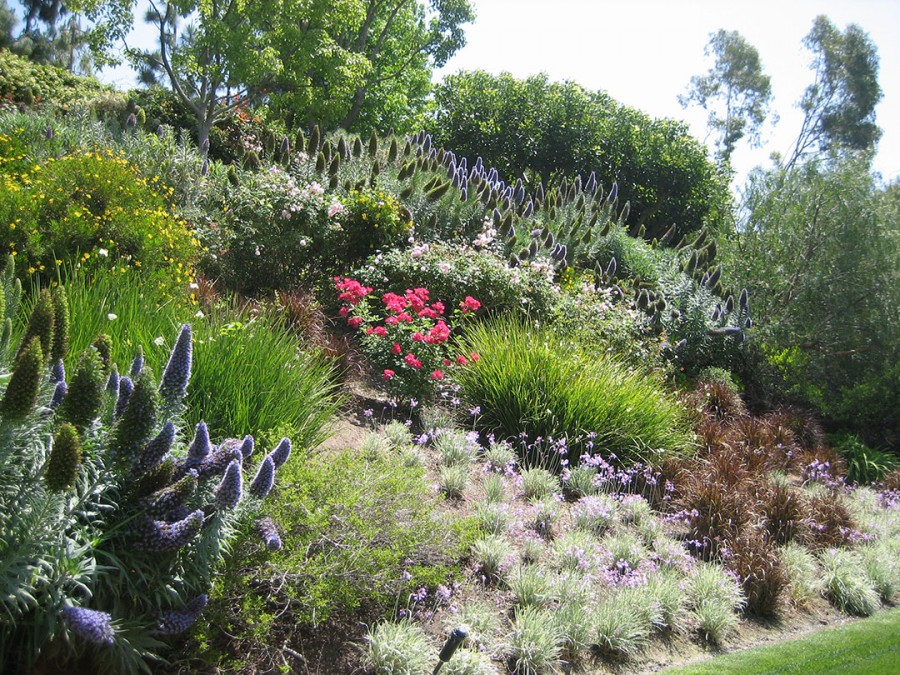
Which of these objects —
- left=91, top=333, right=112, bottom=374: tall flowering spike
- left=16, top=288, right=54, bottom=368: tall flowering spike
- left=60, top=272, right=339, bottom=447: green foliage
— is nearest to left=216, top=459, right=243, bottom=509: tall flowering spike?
left=91, top=333, right=112, bottom=374: tall flowering spike

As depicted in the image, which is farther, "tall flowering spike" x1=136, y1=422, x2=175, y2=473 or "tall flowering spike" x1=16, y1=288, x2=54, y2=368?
"tall flowering spike" x1=136, y1=422, x2=175, y2=473

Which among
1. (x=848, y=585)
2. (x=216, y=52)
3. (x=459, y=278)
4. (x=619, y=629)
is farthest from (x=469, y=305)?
(x=216, y=52)

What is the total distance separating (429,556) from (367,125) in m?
21.8

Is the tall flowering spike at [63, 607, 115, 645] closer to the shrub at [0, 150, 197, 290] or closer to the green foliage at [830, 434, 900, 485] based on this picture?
the shrub at [0, 150, 197, 290]

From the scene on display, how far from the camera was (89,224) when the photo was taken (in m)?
6.73

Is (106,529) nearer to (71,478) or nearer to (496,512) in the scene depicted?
(71,478)

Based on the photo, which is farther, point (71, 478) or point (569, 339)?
point (569, 339)

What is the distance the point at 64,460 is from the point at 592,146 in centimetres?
1881

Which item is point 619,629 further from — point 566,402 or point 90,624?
point 90,624

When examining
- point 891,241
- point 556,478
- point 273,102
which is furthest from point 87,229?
point 273,102

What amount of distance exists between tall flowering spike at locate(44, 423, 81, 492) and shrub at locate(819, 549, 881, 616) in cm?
563

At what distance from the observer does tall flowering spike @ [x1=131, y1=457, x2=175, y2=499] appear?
3.05 meters

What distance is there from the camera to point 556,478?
6.27 metres

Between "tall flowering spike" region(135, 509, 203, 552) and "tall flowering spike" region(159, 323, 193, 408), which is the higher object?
"tall flowering spike" region(159, 323, 193, 408)
